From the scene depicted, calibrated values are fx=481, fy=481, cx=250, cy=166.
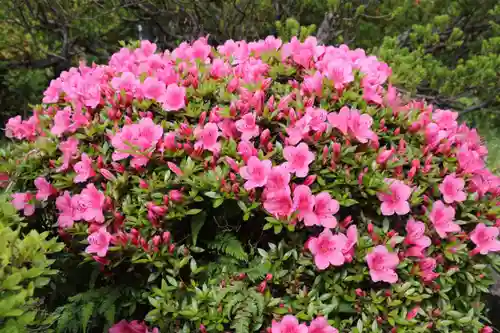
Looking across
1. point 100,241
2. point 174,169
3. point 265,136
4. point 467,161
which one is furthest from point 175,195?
point 467,161

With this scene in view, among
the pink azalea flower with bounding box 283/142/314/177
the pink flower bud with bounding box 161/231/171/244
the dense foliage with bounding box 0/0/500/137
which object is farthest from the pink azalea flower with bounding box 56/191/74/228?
the dense foliage with bounding box 0/0/500/137

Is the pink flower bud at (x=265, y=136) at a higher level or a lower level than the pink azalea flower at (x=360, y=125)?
lower

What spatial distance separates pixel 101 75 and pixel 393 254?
6.50 ft

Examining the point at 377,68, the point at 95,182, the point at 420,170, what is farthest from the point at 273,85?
the point at 95,182

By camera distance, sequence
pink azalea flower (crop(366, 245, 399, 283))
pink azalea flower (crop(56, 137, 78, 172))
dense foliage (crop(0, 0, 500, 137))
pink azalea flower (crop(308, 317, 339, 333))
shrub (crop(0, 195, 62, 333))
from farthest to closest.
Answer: dense foliage (crop(0, 0, 500, 137))
pink azalea flower (crop(56, 137, 78, 172))
pink azalea flower (crop(366, 245, 399, 283))
pink azalea flower (crop(308, 317, 339, 333))
shrub (crop(0, 195, 62, 333))

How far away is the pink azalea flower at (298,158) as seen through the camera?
2301 millimetres

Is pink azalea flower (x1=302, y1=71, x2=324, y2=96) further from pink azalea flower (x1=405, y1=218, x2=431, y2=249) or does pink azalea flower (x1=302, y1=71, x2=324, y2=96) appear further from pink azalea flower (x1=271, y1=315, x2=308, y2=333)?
pink azalea flower (x1=271, y1=315, x2=308, y2=333)

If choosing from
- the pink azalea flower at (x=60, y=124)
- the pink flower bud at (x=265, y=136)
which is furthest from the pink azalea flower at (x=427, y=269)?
the pink azalea flower at (x=60, y=124)

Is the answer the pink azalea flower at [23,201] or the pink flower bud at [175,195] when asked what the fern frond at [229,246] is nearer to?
the pink flower bud at [175,195]

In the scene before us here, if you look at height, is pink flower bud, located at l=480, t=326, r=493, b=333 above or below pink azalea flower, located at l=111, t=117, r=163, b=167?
below

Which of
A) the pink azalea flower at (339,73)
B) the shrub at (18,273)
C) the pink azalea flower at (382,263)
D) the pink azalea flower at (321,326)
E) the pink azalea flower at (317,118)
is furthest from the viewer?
the pink azalea flower at (339,73)

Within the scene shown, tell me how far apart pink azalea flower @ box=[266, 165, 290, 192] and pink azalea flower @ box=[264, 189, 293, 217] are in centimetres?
3

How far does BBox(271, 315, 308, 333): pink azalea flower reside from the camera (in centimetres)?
214

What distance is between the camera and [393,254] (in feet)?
7.39
